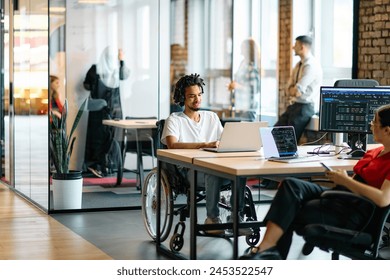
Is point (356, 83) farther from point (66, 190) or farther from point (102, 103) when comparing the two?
point (66, 190)

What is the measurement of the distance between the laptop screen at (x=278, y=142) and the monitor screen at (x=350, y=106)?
0.43m

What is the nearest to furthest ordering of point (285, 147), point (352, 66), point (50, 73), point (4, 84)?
point (285, 147) → point (50, 73) → point (352, 66) → point (4, 84)

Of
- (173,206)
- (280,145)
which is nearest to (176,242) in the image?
(173,206)

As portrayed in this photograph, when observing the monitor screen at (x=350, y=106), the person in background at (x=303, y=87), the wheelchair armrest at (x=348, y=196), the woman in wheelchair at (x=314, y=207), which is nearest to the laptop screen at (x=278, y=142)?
the monitor screen at (x=350, y=106)

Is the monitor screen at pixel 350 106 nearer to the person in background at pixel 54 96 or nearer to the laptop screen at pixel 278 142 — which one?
the laptop screen at pixel 278 142

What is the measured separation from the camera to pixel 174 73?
8.82 m

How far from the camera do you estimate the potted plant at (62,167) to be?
817cm

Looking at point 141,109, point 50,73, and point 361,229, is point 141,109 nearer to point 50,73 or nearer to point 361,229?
point 50,73

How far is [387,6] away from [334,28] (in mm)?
Answer: 915

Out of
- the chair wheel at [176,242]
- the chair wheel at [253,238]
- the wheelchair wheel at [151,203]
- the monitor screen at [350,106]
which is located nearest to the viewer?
the monitor screen at [350,106]

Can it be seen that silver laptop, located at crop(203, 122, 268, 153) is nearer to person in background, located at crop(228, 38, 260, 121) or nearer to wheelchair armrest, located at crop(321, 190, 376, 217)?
wheelchair armrest, located at crop(321, 190, 376, 217)

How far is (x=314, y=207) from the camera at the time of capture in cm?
496

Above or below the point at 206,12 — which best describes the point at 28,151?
below
